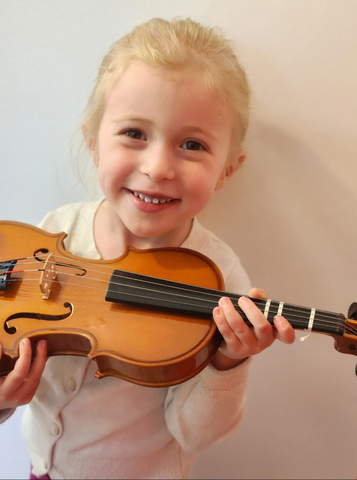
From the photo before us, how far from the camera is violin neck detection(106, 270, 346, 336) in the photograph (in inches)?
20.2

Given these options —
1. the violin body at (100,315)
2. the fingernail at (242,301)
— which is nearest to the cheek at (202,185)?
the violin body at (100,315)

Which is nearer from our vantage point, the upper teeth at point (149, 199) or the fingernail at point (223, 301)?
the fingernail at point (223, 301)

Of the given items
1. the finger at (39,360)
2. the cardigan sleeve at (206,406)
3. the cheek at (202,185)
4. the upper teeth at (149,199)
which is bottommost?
the cardigan sleeve at (206,406)

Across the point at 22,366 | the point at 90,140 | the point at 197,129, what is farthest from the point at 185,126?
the point at 22,366

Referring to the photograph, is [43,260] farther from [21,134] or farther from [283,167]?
[283,167]

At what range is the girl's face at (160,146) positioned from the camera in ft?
1.93

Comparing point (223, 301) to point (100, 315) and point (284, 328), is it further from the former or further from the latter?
point (100, 315)

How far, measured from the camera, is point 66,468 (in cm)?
79

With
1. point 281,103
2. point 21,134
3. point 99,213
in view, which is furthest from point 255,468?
point 21,134

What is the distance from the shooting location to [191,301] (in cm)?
57

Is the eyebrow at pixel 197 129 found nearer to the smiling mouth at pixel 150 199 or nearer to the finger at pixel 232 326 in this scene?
the smiling mouth at pixel 150 199

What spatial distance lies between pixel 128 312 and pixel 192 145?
30cm

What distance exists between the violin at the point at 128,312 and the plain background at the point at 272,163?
245 millimetres

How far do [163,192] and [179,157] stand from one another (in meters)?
0.07
